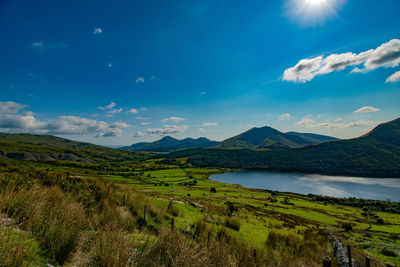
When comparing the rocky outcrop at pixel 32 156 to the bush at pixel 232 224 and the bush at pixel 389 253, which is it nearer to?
the bush at pixel 232 224

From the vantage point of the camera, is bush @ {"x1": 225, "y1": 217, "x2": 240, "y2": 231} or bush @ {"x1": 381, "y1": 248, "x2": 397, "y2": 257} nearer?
bush @ {"x1": 225, "y1": 217, "x2": 240, "y2": 231}

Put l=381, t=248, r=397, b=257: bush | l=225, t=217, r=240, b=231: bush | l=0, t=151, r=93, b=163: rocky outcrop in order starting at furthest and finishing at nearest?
1. l=0, t=151, r=93, b=163: rocky outcrop
2. l=381, t=248, r=397, b=257: bush
3. l=225, t=217, r=240, b=231: bush

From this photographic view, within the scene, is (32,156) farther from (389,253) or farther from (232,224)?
(389,253)

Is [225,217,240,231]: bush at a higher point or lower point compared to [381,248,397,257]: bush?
higher

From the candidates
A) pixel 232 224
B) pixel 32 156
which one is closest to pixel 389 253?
pixel 232 224

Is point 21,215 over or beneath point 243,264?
over

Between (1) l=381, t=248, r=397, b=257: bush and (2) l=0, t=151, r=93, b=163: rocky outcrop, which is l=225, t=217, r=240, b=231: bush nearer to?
(1) l=381, t=248, r=397, b=257: bush

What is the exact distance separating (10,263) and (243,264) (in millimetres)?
4832

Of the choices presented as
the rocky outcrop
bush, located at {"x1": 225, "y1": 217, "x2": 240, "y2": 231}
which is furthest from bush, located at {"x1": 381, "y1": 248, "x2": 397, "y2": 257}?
the rocky outcrop

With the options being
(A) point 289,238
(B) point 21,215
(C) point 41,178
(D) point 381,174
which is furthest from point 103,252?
(D) point 381,174

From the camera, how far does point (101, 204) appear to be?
870 cm

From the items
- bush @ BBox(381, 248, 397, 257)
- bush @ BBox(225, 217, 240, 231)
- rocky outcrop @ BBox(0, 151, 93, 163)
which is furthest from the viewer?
rocky outcrop @ BBox(0, 151, 93, 163)

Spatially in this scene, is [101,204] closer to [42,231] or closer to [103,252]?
[42,231]

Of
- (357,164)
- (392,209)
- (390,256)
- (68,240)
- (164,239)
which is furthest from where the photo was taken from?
(357,164)
